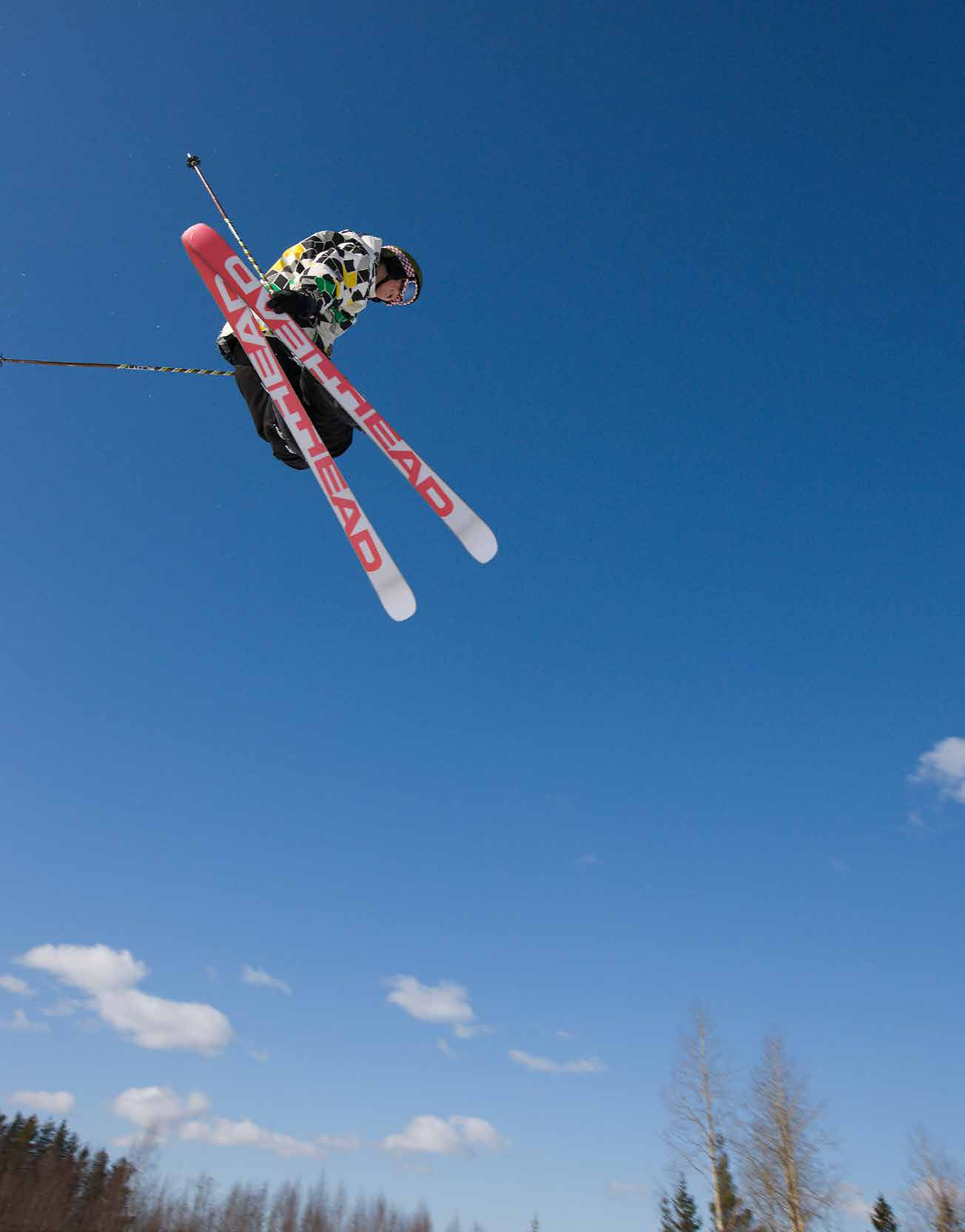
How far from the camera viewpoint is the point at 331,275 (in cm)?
556

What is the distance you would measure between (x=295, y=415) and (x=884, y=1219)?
45.3m

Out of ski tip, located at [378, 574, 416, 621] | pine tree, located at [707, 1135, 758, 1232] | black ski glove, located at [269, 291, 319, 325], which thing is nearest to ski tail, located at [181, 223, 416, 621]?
ski tip, located at [378, 574, 416, 621]

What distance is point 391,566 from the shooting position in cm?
548

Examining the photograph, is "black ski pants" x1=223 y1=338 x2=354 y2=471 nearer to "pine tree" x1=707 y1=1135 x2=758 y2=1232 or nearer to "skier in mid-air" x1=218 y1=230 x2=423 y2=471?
"skier in mid-air" x1=218 y1=230 x2=423 y2=471

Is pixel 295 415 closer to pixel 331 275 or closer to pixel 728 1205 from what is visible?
pixel 331 275

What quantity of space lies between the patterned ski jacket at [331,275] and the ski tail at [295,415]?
0.20 meters

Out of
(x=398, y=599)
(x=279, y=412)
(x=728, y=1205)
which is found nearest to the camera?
(x=398, y=599)

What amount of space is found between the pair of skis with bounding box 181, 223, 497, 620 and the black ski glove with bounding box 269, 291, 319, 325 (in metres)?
0.34

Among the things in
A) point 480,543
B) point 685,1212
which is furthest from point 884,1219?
point 480,543

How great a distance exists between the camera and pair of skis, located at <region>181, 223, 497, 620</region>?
5465 mm

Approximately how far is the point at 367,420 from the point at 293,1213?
250ft

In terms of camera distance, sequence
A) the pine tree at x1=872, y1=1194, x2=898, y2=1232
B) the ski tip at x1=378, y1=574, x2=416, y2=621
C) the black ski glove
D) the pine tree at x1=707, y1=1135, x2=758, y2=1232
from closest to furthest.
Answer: the black ski glove → the ski tip at x1=378, y1=574, x2=416, y2=621 → the pine tree at x1=707, y1=1135, x2=758, y2=1232 → the pine tree at x1=872, y1=1194, x2=898, y2=1232

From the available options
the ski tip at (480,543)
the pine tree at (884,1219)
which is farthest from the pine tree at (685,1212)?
the ski tip at (480,543)

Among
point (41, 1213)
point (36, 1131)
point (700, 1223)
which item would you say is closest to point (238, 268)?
point (700, 1223)
